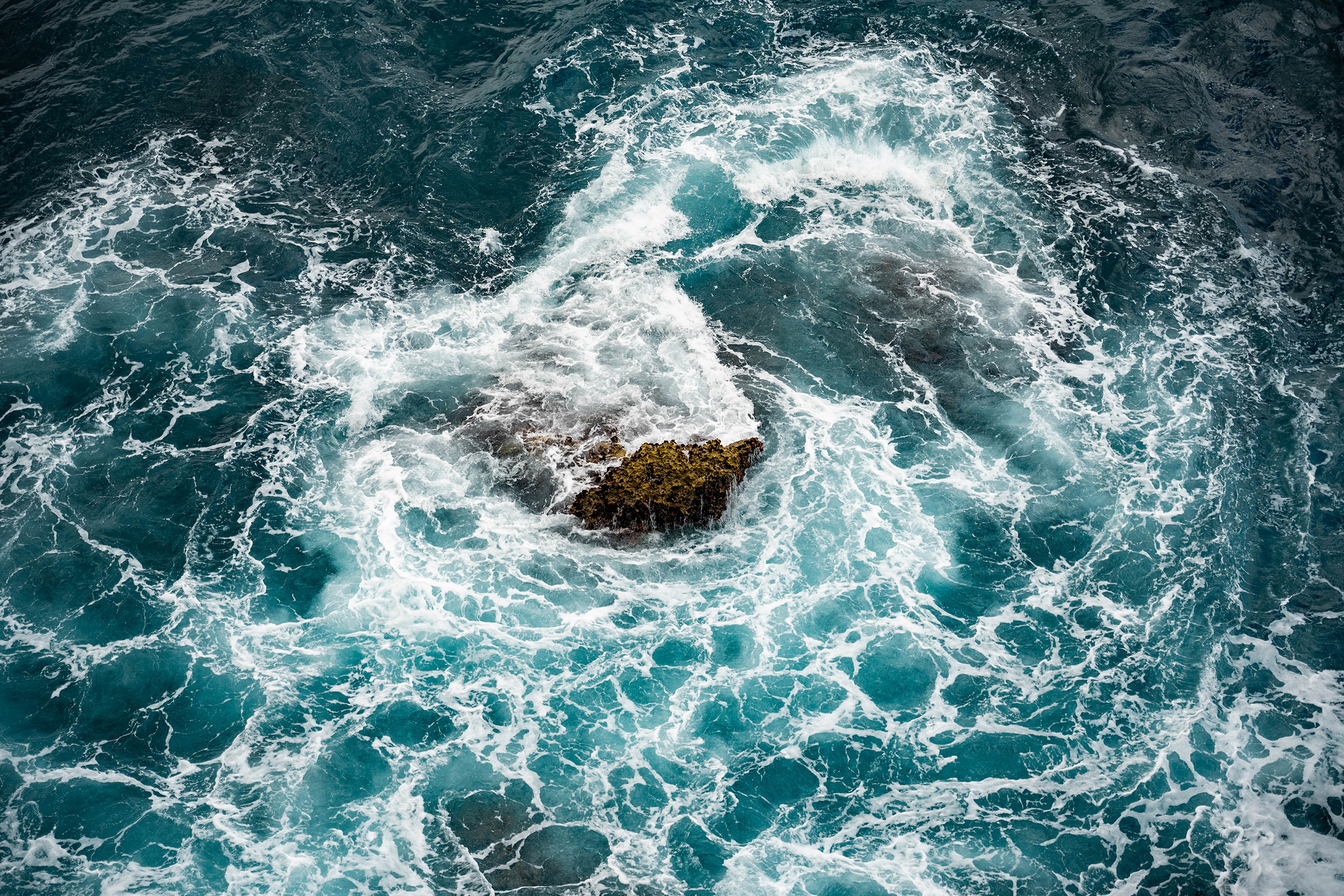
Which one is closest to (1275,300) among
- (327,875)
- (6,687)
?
(327,875)

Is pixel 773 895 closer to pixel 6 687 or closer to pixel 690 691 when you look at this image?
pixel 690 691

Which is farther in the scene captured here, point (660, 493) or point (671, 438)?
point (671, 438)

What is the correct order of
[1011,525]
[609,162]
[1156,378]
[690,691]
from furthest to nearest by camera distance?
1. [609,162]
2. [1156,378]
3. [1011,525]
4. [690,691]

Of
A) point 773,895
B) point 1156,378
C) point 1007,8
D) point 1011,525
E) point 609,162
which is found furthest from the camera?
point 1007,8

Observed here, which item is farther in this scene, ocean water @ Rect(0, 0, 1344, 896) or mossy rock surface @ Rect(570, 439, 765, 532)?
mossy rock surface @ Rect(570, 439, 765, 532)
